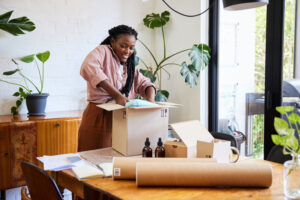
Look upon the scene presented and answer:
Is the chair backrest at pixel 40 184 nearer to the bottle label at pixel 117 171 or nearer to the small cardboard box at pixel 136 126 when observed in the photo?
the bottle label at pixel 117 171

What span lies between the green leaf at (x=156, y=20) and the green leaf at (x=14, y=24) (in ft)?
4.76

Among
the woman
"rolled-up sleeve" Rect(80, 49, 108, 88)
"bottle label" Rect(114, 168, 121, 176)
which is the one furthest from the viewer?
the woman

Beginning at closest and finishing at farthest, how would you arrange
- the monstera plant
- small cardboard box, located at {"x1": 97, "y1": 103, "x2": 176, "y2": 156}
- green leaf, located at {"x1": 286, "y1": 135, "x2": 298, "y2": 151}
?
green leaf, located at {"x1": 286, "y1": 135, "x2": 298, "y2": 151}, small cardboard box, located at {"x1": 97, "y1": 103, "x2": 176, "y2": 156}, the monstera plant

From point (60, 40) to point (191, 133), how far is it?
2208 millimetres

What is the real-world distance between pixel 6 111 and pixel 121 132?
68.5 inches

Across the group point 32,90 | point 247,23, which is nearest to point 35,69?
point 32,90

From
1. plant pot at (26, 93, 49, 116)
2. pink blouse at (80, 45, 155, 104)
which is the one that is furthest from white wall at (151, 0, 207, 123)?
plant pot at (26, 93, 49, 116)

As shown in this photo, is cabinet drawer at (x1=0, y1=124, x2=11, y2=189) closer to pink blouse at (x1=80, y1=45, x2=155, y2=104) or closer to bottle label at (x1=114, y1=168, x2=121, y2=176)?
pink blouse at (x1=80, y1=45, x2=155, y2=104)

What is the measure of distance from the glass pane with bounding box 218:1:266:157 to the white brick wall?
1.33m

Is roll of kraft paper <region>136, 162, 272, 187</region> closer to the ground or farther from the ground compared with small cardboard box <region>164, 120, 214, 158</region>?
closer to the ground

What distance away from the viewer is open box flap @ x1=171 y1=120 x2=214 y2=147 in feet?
5.35

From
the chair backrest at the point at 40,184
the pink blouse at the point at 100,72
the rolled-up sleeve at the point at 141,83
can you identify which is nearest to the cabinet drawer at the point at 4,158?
the pink blouse at the point at 100,72

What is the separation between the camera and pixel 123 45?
7.27 ft

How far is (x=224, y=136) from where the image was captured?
7.49 feet
